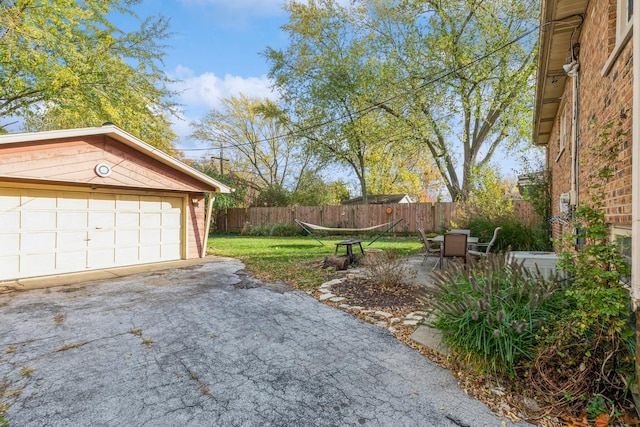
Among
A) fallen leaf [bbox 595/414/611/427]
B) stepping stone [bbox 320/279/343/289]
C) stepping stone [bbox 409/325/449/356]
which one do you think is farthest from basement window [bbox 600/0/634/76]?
stepping stone [bbox 320/279/343/289]

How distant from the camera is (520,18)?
40.9ft

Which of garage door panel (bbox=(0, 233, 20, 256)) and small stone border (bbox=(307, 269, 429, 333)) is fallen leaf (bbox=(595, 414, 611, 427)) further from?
garage door panel (bbox=(0, 233, 20, 256))

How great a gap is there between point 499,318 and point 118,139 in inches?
304

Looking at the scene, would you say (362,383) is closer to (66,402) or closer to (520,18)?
(66,402)

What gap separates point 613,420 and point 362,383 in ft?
5.04

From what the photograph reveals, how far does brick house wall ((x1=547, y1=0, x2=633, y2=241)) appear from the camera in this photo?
2250 millimetres

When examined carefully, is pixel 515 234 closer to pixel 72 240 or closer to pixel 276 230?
pixel 72 240

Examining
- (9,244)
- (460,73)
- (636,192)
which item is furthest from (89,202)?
(460,73)

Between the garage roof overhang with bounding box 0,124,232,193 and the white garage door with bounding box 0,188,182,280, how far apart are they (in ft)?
3.22

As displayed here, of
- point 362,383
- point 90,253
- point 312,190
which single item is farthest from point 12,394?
point 312,190

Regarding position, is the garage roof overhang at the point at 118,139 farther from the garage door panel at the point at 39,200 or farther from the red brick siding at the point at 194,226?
the garage door panel at the point at 39,200

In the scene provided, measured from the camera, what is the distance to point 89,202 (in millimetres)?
6922

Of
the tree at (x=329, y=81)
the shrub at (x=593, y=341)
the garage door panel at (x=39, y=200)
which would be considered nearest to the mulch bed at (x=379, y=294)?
the shrub at (x=593, y=341)

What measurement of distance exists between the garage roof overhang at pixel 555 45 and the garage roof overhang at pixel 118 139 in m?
7.48
